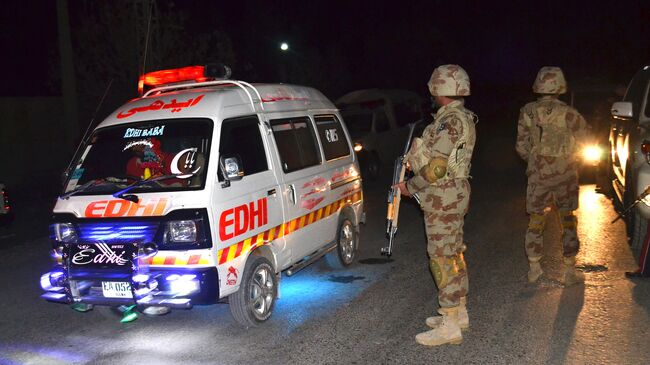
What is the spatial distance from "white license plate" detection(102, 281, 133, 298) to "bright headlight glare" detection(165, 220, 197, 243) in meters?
0.48

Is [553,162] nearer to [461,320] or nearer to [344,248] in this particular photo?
[461,320]

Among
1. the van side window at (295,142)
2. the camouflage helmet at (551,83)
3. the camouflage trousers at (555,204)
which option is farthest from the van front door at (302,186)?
the camouflage helmet at (551,83)

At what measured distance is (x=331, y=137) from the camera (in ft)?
24.8

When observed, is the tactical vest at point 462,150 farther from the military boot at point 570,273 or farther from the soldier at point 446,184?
the military boot at point 570,273

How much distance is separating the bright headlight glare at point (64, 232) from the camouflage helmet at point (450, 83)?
10.4ft

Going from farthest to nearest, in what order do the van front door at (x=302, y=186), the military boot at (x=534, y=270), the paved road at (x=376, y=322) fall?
the military boot at (x=534, y=270), the van front door at (x=302, y=186), the paved road at (x=376, y=322)

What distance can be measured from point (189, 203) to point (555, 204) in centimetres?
383

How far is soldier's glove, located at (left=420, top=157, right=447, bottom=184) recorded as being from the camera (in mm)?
5109

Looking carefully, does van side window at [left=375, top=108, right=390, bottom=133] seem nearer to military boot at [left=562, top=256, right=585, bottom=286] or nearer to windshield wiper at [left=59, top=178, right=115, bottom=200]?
military boot at [left=562, top=256, right=585, bottom=286]

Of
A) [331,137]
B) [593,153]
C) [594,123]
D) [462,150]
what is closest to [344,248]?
[331,137]

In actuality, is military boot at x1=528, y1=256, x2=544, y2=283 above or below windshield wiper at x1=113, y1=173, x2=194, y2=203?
below

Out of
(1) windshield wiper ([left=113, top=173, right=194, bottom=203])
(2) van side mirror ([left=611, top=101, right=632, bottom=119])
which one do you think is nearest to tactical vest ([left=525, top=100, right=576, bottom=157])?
(2) van side mirror ([left=611, top=101, right=632, bottom=119])

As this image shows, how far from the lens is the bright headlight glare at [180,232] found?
200 inches

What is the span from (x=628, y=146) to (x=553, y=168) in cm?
175
